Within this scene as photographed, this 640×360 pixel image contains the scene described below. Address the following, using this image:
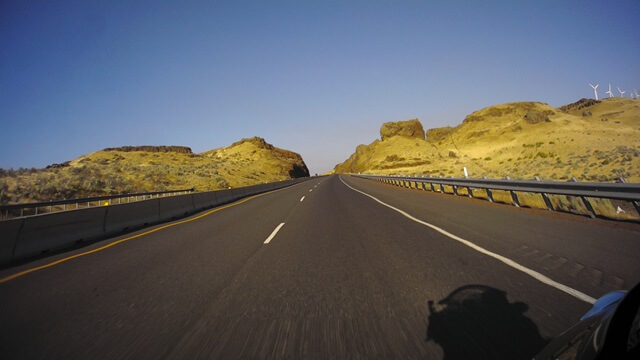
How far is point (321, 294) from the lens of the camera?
14.2 ft

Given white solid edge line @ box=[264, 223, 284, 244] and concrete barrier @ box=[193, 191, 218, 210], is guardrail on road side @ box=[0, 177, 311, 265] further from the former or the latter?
white solid edge line @ box=[264, 223, 284, 244]

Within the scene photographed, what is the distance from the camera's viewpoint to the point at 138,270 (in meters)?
5.89

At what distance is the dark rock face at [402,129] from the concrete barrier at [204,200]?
423ft

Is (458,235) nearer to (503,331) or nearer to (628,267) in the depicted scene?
(628,267)

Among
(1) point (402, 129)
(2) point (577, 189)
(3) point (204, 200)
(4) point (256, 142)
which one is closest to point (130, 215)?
(3) point (204, 200)

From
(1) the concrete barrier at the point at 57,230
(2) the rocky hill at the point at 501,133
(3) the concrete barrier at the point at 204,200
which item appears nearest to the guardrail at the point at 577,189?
(1) the concrete barrier at the point at 57,230

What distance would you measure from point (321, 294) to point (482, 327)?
1881 millimetres

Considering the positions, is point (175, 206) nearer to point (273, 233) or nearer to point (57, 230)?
point (57, 230)

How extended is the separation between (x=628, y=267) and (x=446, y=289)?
2.88 m

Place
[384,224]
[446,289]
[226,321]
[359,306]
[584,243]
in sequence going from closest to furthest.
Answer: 1. [226,321]
2. [359,306]
3. [446,289]
4. [584,243]
5. [384,224]

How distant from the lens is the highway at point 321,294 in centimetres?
305

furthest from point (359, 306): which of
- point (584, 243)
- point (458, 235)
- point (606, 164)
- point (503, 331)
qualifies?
point (606, 164)

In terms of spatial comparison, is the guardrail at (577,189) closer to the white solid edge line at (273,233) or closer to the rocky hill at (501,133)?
the white solid edge line at (273,233)

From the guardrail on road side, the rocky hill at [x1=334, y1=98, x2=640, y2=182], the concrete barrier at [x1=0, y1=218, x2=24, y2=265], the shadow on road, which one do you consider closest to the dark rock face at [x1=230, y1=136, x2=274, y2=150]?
the rocky hill at [x1=334, y1=98, x2=640, y2=182]
